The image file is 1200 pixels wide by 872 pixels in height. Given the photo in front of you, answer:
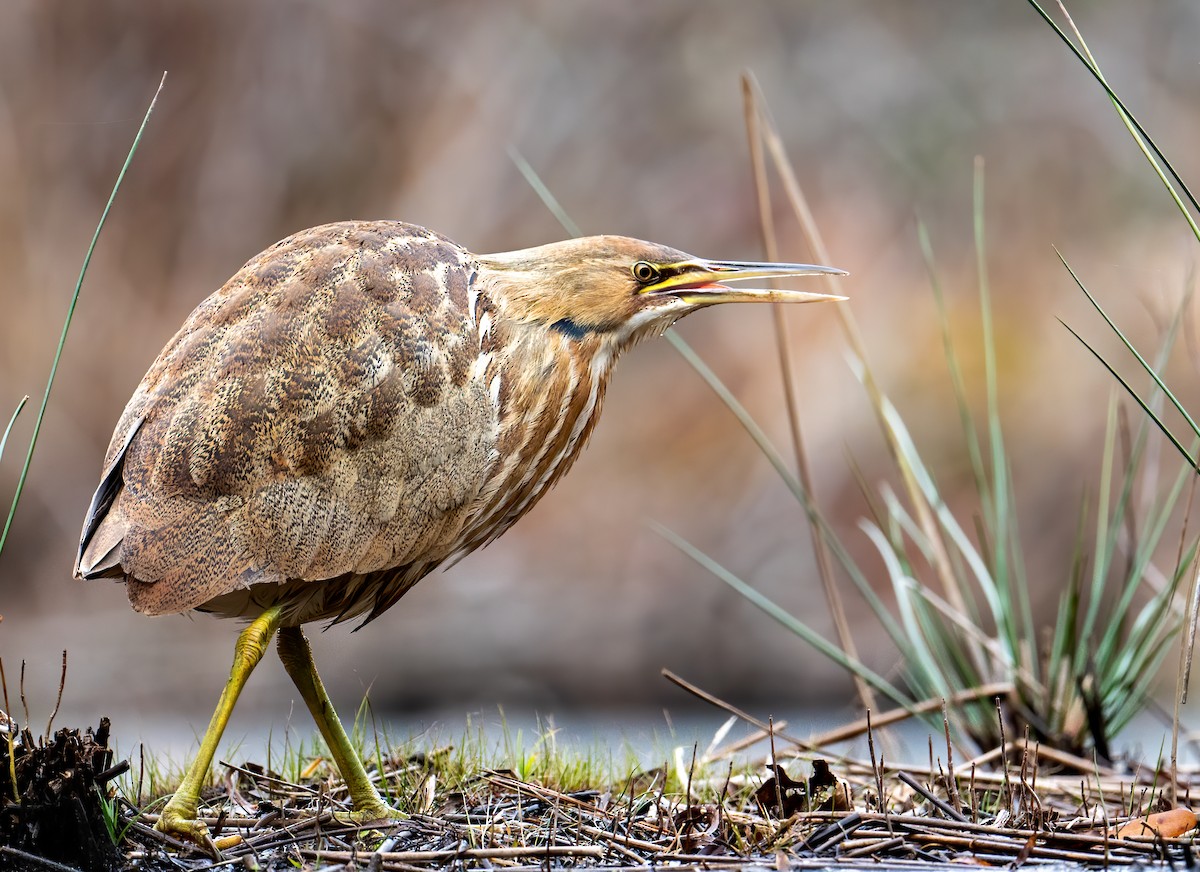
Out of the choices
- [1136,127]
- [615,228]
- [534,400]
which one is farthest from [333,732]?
[615,228]

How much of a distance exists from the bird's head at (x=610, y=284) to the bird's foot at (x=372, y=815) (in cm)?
84

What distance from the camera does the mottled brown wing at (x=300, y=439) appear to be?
6.68 ft

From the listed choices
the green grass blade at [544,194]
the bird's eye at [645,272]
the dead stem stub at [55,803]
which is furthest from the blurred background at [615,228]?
the dead stem stub at [55,803]

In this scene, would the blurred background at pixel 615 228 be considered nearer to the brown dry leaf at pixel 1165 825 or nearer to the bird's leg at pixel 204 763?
the bird's leg at pixel 204 763

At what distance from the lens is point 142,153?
7641 millimetres

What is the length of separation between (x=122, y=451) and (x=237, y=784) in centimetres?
63

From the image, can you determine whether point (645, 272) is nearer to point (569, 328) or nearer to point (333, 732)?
point (569, 328)

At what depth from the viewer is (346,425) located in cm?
209

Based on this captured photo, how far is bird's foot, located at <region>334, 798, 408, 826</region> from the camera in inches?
78.7

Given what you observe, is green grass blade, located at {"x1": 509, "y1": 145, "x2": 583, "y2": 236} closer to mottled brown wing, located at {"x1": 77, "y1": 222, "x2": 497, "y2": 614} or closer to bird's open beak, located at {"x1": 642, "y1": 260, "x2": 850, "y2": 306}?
bird's open beak, located at {"x1": 642, "y1": 260, "x2": 850, "y2": 306}

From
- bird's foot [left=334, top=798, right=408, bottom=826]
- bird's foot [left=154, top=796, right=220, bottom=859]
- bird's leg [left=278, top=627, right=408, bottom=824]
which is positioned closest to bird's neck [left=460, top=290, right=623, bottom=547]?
bird's leg [left=278, top=627, right=408, bottom=824]

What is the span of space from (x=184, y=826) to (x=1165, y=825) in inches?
53.8

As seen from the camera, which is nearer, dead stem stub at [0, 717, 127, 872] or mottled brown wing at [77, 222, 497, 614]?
dead stem stub at [0, 717, 127, 872]

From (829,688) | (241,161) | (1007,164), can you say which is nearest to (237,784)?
(829,688)
